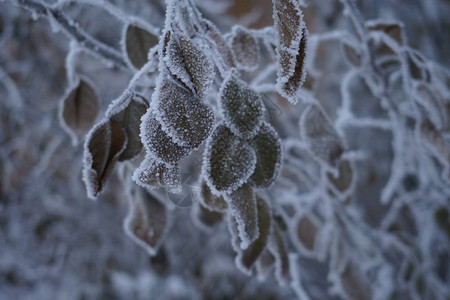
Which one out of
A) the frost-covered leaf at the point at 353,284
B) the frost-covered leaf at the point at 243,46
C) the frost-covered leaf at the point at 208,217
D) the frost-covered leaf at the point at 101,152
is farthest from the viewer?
the frost-covered leaf at the point at 353,284

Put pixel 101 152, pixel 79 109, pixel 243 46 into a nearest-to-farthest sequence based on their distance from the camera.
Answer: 1. pixel 101 152
2. pixel 243 46
3. pixel 79 109

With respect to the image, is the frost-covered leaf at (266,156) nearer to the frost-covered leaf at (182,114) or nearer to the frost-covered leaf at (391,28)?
the frost-covered leaf at (182,114)

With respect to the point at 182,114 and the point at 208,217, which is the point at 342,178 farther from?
the point at 182,114

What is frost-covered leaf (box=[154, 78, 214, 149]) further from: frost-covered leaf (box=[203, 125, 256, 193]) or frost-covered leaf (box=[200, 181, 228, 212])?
frost-covered leaf (box=[200, 181, 228, 212])

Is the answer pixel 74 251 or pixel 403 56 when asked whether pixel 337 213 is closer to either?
pixel 403 56

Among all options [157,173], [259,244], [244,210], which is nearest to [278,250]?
[259,244]

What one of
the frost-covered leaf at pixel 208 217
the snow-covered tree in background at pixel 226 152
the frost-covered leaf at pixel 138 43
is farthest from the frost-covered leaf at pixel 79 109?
the frost-covered leaf at pixel 208 217
